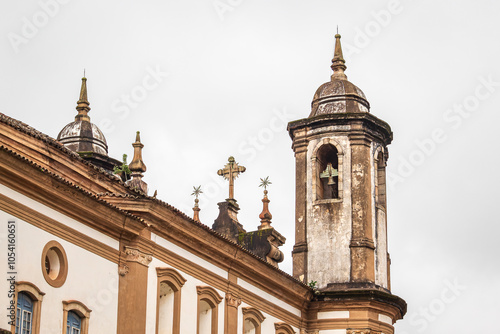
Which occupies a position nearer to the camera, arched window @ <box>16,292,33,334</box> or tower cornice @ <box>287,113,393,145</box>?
arched window @ <box>16,292,33,334</box>

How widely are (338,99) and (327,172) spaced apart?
7.65ft

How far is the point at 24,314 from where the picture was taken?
21406 mm

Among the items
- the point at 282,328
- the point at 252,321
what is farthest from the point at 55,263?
the point at 282,328

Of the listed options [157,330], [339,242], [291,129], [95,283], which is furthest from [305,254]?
[95,283]

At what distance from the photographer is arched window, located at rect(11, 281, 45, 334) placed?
21.2m

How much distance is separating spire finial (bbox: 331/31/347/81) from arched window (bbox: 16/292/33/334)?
18.2 m

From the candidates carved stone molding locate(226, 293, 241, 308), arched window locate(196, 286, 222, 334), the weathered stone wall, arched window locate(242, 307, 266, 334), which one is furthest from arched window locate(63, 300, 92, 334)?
the weathered stone wall

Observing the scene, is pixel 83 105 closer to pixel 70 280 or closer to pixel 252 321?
pixel 252 321

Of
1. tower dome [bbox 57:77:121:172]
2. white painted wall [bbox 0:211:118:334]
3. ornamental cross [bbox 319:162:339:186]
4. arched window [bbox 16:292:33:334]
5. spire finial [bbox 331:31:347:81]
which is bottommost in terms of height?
arched window [bbox 16:292:33:334]

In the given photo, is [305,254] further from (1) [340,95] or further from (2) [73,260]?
(2) [73,260]

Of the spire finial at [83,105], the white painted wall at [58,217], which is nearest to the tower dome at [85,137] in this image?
the spire finial at [83,105]

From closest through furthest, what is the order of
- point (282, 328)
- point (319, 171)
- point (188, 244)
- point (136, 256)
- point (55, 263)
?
point (55, 263), point (136, 256), point (188, 244), point (282, 328), point (319, 171)

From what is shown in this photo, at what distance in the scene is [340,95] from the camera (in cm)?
3647

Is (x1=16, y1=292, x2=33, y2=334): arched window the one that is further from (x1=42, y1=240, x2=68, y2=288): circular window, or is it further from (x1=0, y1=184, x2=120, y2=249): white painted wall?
(x1=0, y1=184, x2=120, y2=249): white painted wall
